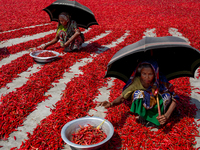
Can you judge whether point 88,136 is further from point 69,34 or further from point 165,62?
point 69,34

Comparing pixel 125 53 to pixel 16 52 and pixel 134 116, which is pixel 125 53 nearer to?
pixel 134 116

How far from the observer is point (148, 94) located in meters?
3.23

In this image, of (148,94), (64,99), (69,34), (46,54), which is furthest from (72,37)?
(148,94)

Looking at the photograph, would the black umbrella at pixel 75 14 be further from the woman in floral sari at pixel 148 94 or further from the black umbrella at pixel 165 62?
the woman in floral sari at pixel 148 94

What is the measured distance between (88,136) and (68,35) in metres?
4.96

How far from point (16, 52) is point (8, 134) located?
4.61 metres

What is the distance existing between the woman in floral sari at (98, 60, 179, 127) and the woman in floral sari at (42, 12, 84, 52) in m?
4.12

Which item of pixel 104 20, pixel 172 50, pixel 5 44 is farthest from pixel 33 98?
pixel 104 20

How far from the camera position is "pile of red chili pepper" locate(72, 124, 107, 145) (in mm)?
2850

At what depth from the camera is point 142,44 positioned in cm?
263

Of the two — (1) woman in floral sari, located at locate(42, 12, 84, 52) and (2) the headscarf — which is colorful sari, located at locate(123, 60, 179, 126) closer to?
(2) the headscarf

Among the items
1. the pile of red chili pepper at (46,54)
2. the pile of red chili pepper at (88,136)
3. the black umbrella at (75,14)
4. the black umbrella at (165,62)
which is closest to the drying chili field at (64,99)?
the pile of red chili pepper at (88,136)

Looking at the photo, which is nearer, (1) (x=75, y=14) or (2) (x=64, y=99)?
(2) (x=64, y=99)

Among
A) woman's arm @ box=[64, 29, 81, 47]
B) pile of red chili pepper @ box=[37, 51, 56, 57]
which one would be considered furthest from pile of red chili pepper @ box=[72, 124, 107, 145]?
woman's arm @ box=[64, 29, 81, 47]
